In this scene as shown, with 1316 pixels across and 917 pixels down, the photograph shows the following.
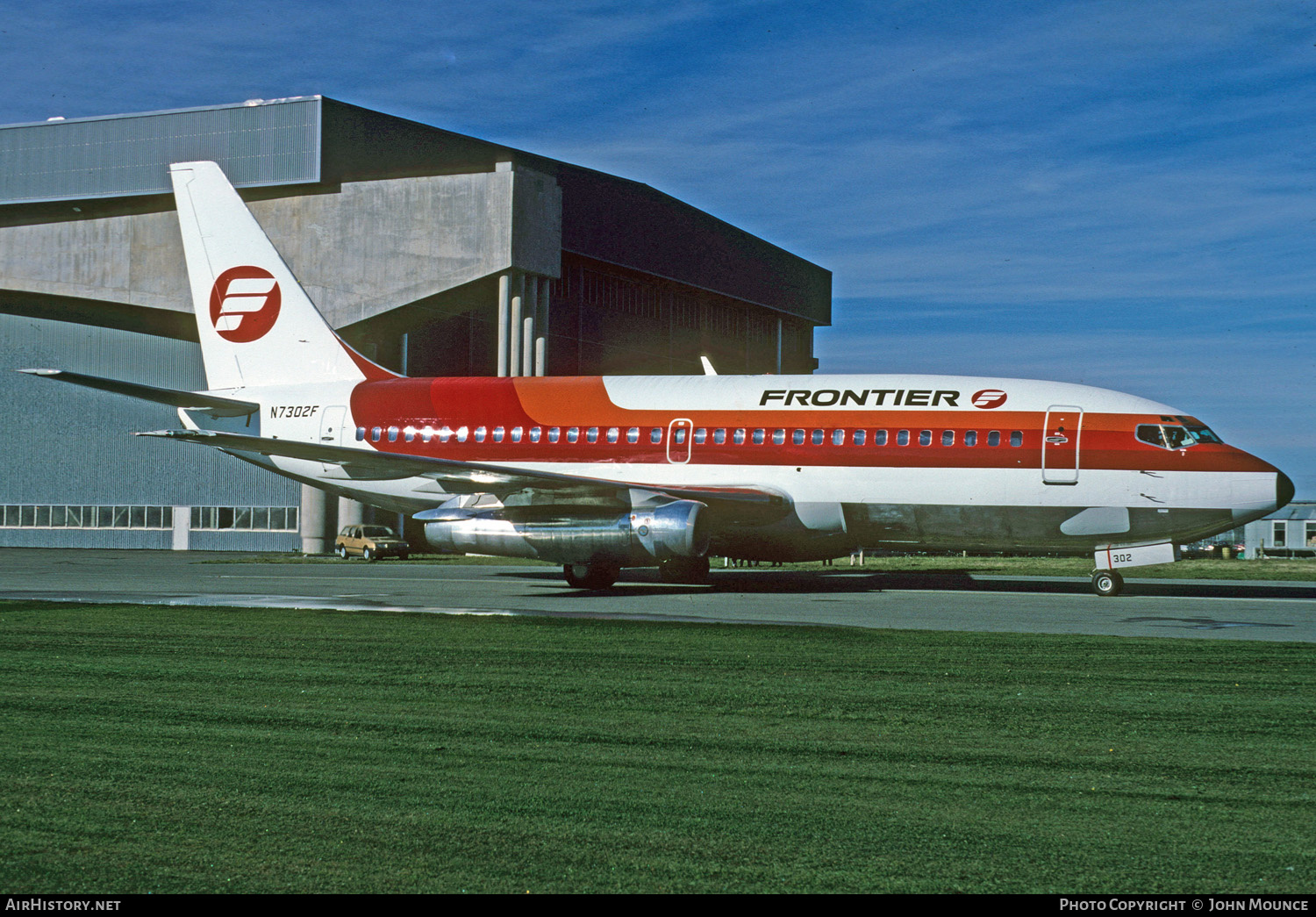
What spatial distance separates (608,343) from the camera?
202ft

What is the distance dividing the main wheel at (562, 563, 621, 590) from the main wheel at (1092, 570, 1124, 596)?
9295 mm

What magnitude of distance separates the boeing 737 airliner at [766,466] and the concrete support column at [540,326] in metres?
18.5

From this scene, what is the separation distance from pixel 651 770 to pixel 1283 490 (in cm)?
1809

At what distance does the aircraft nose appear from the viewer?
70.6ft

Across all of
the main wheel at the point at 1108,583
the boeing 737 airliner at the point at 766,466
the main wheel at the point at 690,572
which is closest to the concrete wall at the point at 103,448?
the boeing 737 airliner at the point at 766,466

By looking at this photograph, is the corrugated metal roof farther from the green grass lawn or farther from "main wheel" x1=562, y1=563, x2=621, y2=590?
Result: the green grass lawn

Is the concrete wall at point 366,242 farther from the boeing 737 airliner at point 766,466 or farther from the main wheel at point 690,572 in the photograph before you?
the main wheel at point 690,572

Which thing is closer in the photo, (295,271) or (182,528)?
(295,271)

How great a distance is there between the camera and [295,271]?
155 feet

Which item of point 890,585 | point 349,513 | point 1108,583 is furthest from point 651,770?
point 349,513

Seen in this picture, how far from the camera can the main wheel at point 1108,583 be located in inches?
898

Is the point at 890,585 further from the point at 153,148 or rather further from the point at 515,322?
the point at 153,148
